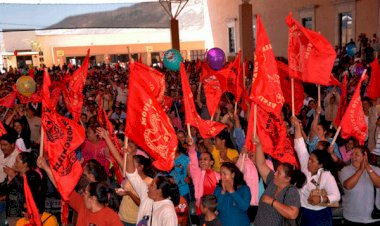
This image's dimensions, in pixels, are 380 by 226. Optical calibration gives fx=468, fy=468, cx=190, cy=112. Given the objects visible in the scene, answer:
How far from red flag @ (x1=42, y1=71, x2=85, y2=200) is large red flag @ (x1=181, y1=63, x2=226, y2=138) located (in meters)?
1.38

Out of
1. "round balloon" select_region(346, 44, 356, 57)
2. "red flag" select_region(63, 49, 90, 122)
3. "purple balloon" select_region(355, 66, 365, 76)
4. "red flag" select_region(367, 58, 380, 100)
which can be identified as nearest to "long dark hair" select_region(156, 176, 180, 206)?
"red flag" select_region(63, 49, 90, 122)

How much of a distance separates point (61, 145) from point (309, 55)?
127 inches

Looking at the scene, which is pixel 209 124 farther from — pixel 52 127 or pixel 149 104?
pixel 52 127

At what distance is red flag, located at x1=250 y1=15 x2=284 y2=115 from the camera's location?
522 centimetres

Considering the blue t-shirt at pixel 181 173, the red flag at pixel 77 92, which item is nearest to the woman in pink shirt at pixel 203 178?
the blue t-shirt at pixel 181 173

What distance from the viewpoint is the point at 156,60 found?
44594mm

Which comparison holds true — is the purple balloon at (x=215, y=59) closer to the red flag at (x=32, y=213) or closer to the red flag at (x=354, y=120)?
the red flag at (x=354, y=120)

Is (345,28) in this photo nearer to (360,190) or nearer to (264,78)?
(264,78)

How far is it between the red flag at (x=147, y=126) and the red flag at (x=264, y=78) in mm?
1099

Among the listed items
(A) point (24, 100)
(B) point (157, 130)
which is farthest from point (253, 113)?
(A) point (24, 100)

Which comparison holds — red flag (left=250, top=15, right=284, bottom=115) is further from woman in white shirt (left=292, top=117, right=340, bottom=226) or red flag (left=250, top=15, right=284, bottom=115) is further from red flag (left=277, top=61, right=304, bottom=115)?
red flag (left=277, top=61, right=304, bottom=115)

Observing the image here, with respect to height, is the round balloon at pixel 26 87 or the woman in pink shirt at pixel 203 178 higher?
the round balloon at pixel 26 87

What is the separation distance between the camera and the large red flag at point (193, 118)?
573 cm

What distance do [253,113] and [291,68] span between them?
1169 millimetres
